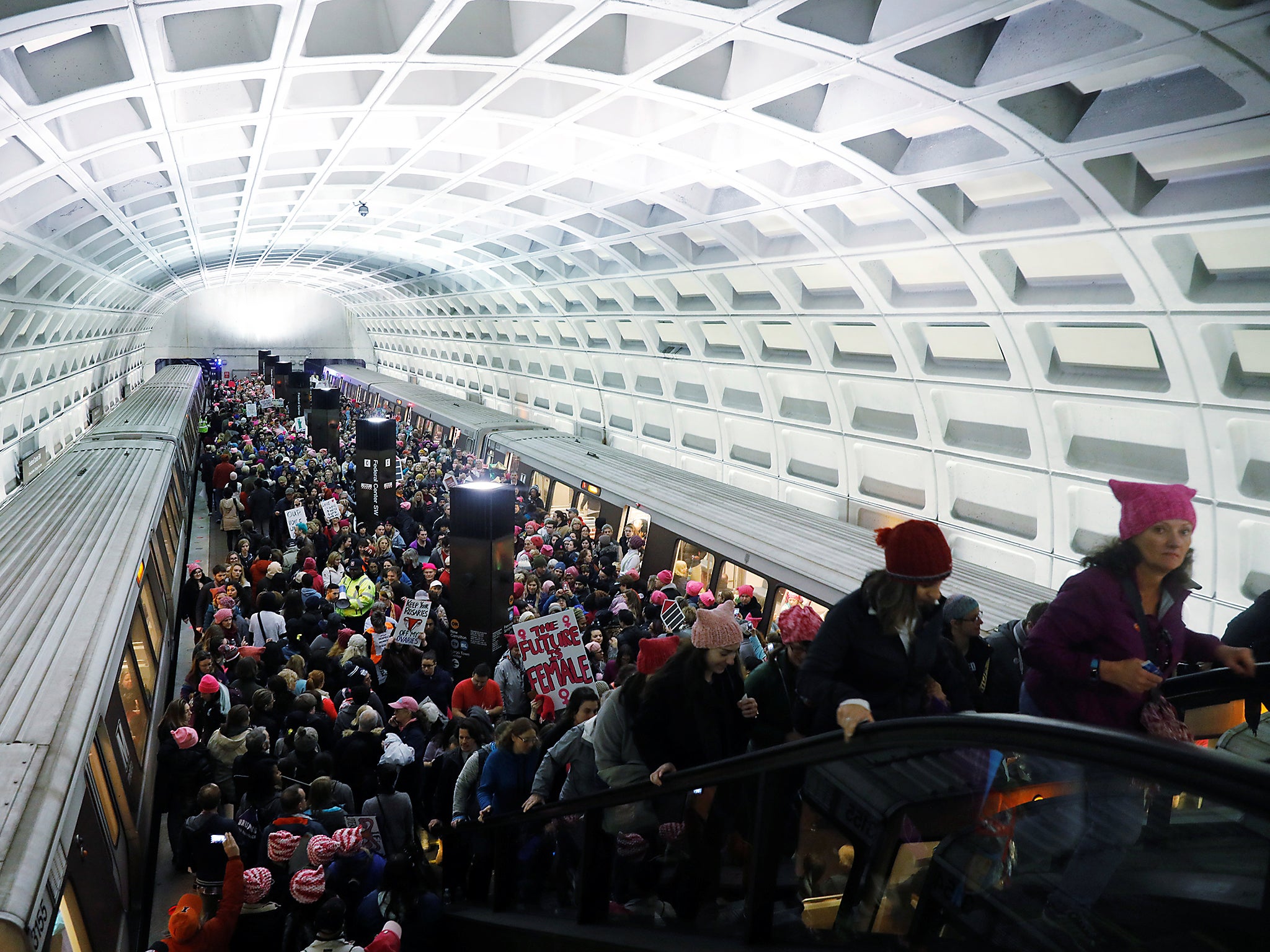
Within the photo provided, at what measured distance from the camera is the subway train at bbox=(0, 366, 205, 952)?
3.91m

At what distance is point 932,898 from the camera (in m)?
2.21

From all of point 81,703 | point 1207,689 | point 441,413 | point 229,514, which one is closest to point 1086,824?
point 1207,689

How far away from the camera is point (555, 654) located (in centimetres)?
819

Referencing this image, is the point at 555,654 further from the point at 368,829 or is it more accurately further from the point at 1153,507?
the point at 1153,507

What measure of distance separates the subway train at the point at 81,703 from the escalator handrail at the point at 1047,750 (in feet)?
9.74

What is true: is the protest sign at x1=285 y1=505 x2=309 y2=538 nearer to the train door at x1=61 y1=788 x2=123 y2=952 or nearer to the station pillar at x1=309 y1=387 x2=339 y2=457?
the train door at x1=61 y1=788 x2=123 y2=952

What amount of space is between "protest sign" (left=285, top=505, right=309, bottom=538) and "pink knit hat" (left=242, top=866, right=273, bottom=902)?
10.2 m

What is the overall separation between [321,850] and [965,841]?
4610 mm

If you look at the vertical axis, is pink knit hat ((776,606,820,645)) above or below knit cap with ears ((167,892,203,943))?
above

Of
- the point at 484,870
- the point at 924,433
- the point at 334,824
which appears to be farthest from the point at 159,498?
the point at 924,433

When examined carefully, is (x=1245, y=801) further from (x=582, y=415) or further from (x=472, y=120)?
(x=582, y=415)

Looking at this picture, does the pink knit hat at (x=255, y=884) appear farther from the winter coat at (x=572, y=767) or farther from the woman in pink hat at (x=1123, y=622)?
the woman in pink hat at (x=1123, y=622)

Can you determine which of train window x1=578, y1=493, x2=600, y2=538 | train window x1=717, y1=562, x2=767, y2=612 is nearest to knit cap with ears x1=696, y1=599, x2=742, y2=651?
train window x1=717, y1=562, x2=767, y2=612

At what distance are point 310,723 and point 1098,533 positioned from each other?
923 cm
